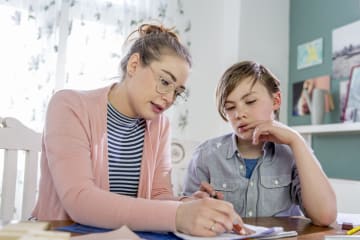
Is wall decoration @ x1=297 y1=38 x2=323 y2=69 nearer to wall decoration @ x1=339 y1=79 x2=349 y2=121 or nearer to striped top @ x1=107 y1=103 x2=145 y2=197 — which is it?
wall decoration @ x1=339 y1=79 x2=349 y2=121

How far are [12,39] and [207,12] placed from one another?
1.39m

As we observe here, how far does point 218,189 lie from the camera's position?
1.14 metres

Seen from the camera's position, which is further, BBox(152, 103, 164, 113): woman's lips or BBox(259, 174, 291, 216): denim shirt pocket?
BBox(259, 174, 291, 216): denim shirt pocket

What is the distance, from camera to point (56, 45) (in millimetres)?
2357

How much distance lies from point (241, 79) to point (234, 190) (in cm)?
32

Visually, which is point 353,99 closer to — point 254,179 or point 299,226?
point 254,179

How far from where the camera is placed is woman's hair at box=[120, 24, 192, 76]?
3.28ft

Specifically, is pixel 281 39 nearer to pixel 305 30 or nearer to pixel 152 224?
pixel 305 30

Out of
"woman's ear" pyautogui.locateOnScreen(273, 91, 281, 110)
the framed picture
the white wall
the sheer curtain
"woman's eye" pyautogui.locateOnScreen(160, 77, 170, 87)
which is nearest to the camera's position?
"woman's eye" pyautogui.locateOnScreen(160, 77, 170, 87)

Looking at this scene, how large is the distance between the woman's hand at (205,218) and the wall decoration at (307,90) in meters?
1.80

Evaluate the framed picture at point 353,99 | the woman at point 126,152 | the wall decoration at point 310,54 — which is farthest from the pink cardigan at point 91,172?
the wall decoration at point 310,54

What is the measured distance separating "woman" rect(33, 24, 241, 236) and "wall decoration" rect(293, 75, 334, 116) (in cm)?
143

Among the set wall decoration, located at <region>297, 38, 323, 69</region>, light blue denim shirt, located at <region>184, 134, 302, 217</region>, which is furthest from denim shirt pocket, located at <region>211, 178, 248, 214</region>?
wall decoration, located at <region>297, 38, 323, 69</region>

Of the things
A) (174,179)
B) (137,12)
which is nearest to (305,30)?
(137,12)
